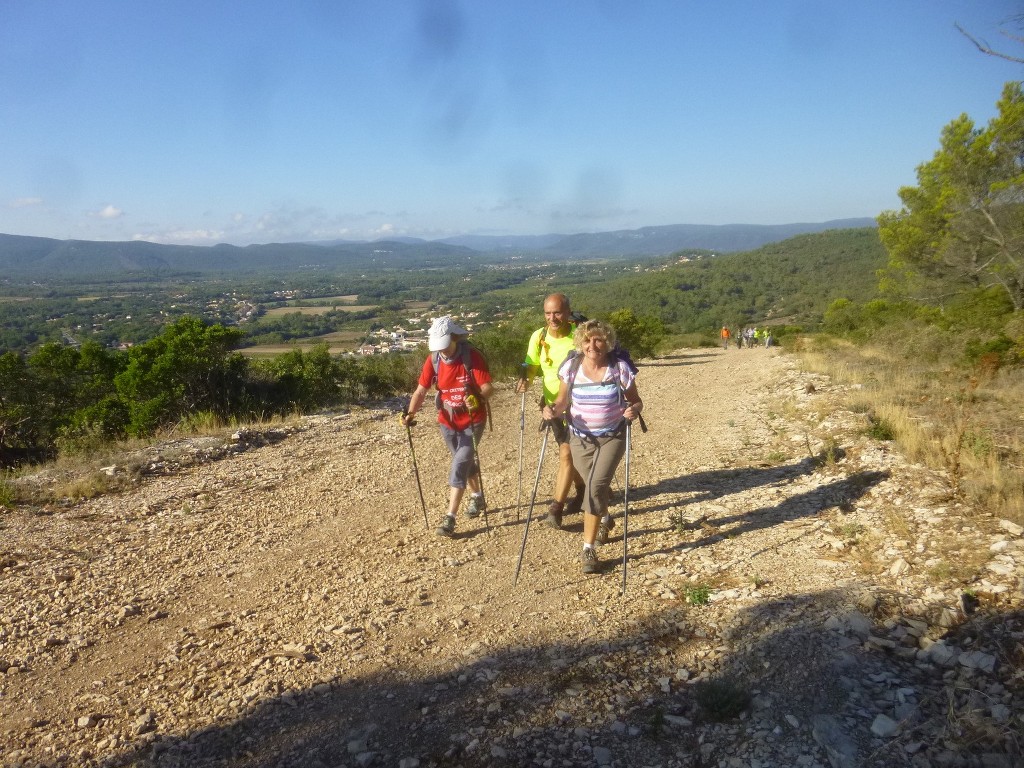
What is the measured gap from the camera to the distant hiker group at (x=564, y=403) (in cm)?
464

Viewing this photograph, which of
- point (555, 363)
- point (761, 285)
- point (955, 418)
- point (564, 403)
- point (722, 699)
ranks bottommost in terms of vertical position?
point (761, 285)

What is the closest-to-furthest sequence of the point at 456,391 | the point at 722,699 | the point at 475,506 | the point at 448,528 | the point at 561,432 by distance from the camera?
the point at 722,699 < the point at 456,391 < the point at 448,528 < the point at 561,432 < the point at 475,506

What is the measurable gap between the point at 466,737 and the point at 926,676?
233cm

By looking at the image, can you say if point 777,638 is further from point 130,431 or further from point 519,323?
point 519,323

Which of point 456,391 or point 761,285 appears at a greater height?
point 456,391

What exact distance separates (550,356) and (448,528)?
5.59 feet

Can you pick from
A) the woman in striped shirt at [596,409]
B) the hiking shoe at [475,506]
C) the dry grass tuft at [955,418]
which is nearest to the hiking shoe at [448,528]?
the hiking shoe at [475,506]

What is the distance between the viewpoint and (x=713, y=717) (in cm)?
307

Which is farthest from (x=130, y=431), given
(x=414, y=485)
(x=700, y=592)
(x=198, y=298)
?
(x=198, y=298)

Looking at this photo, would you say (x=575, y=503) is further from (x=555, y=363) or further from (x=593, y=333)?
(x=593, y=333)

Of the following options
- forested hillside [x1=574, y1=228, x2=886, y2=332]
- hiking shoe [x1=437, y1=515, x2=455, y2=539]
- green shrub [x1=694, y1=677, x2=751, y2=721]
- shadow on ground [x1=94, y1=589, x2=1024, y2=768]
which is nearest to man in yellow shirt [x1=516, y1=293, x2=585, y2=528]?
hiking shoe [x1=437, y1=515, x2=455, y2=539]

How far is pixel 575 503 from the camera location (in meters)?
5.90

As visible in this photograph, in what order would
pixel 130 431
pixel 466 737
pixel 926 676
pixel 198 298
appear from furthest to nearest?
pixel 198 298
pixel 130 431
pixel 926 676
pixel 466 737

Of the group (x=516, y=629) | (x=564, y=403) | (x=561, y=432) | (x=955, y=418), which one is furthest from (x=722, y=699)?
(x=955, y=418)
